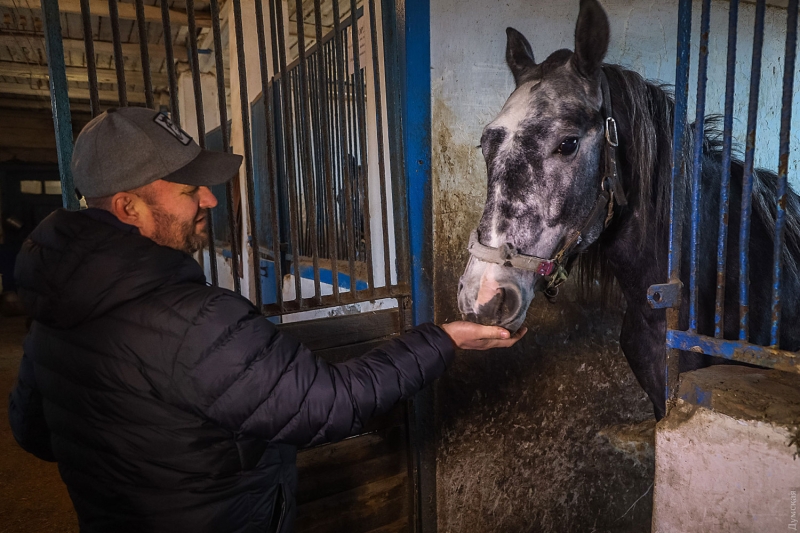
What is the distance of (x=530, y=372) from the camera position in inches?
98.6

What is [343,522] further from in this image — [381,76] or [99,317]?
[381,76]

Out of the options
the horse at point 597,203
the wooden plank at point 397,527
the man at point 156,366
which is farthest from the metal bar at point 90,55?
the wooden plank at point 397,527

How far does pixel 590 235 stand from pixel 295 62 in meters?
2.76

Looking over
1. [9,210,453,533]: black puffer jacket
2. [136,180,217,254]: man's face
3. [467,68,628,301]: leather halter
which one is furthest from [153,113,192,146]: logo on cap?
[467,68,628,301]: leather halter

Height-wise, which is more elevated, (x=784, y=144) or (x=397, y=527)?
(x=784, y=144)

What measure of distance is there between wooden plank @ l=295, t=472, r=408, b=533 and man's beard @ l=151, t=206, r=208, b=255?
1.31 metres

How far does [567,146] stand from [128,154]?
4.13 ft

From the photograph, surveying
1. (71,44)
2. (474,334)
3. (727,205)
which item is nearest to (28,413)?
(474,334)

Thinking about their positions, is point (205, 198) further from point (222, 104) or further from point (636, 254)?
point (636, 254)

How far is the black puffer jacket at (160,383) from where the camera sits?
1.04m

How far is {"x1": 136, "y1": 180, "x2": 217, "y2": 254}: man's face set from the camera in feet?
3.83

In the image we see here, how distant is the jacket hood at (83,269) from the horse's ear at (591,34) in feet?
4.62

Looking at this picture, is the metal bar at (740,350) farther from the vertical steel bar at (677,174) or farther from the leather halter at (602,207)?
the leather halter at (602,207)

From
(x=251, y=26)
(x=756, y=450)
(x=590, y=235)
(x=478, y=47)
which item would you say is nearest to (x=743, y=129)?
(x=478, y=47)
